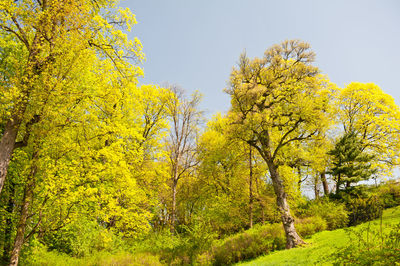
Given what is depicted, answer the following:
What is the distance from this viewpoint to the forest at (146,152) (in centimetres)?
757

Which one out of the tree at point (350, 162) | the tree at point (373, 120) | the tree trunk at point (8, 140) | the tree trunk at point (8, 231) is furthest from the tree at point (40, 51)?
the tree at point (373, 120)

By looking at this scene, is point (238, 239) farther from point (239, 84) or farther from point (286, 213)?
point (239, 84)

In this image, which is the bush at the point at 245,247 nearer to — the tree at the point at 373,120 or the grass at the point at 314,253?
the grass at the point at 314,253

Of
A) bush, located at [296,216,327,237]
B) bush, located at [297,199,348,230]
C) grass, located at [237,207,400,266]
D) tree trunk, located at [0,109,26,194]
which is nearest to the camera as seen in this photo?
tree trunk, located at [0,109,26,194]

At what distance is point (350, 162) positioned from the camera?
763 inches

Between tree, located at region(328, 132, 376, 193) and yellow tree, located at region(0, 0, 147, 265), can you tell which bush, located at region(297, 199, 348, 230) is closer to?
tree, located at region(328, 132, 376, 193)

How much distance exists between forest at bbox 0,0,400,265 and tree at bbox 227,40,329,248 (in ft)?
0.27

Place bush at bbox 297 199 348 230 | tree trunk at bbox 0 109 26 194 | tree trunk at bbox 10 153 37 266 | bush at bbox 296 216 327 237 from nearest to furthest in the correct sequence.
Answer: tree trunk at bbox 0 109 26 194
tree trunk at bbox 10 153 37 266
bush at bbox 296 216 327 237
bush at bbox 297 199 348 230

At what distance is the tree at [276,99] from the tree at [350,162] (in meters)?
6.68

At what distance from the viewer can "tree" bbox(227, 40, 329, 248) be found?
14273 millimetres

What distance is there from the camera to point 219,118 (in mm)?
30594

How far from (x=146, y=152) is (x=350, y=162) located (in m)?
18.3

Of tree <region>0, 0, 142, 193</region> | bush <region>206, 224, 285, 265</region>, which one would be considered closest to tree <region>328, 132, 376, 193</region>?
bush <region>206, 224, 285, 265</region>

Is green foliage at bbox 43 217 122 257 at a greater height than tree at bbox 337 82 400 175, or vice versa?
tree at bbox 337 82 400 175
